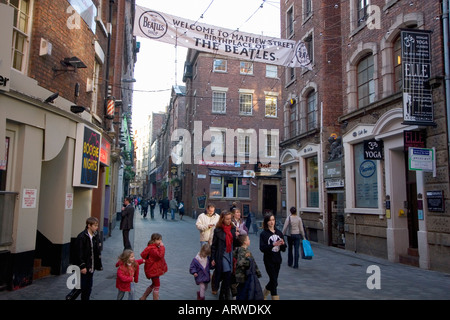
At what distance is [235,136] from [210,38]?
863 inches

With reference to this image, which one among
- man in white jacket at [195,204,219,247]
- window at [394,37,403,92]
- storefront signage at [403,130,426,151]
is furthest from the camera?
window at [394,37,403,92]

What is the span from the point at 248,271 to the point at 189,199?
29786 mm

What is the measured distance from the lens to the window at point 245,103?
3359cm

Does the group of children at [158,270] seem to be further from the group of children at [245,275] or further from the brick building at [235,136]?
the brick building at [235,136]

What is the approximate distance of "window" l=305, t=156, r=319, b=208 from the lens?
17828 millimetres

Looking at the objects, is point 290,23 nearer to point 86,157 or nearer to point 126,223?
point 126,223

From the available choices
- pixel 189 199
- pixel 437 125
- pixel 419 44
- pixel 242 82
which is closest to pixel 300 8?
pixel 419 44

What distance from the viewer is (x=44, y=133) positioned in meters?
8.28

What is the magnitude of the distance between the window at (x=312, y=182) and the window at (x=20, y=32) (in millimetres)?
13365

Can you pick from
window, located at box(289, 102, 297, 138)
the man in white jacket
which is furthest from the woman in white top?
window, located at box(289, 102, 297, 138)

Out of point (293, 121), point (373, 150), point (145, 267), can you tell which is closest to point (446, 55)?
point (373, 150)

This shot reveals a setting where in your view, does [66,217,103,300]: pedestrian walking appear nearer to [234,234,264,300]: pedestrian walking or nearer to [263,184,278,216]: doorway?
[234,234,264,300]: pedestrian walking

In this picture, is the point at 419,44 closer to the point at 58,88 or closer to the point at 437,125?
the point at 437,125

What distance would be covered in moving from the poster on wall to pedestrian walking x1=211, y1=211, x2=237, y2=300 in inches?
183
